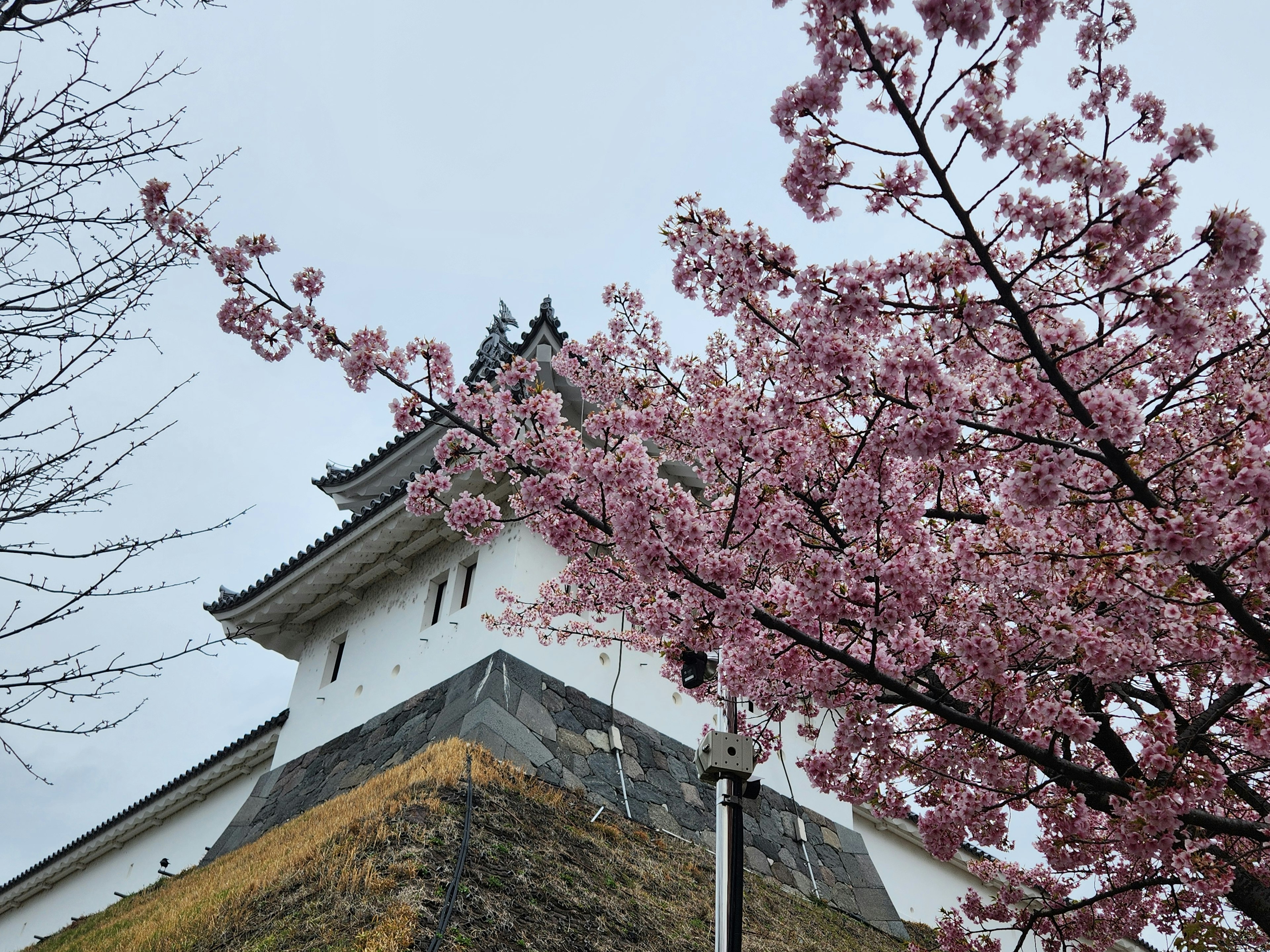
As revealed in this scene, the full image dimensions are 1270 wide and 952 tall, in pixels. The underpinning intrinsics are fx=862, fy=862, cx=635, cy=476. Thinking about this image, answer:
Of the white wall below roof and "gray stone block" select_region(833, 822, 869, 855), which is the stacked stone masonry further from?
the white wall below roof

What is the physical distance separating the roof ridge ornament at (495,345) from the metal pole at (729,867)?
803 centimetres

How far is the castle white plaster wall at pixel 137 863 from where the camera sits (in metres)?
11.9

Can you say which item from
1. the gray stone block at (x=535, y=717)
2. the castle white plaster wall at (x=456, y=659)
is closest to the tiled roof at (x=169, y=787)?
the castle white plaster wall at (x=456, y=659)

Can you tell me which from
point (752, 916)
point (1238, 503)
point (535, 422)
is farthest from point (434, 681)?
point (1238, 503)

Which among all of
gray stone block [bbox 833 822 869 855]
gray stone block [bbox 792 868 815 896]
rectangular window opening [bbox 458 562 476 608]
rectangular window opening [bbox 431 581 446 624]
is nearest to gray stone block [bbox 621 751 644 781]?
gray stone block [bbox 792 868 815 896]

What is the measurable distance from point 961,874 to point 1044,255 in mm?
11502

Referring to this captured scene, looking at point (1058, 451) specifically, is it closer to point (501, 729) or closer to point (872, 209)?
point (872, 209)

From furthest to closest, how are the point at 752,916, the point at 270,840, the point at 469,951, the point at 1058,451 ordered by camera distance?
the point at 270,840, the point at 752,916, the point at 469,951, the point at 1058,451

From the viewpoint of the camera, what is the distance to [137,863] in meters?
12.9

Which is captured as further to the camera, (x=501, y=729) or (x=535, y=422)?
(x=501, y=729)

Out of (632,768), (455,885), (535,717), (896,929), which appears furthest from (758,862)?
(455,885)

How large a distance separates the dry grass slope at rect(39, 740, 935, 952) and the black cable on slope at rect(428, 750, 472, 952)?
0.05 meters

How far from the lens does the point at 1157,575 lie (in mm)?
4000

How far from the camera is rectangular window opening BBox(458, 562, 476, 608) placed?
9.73 meters
